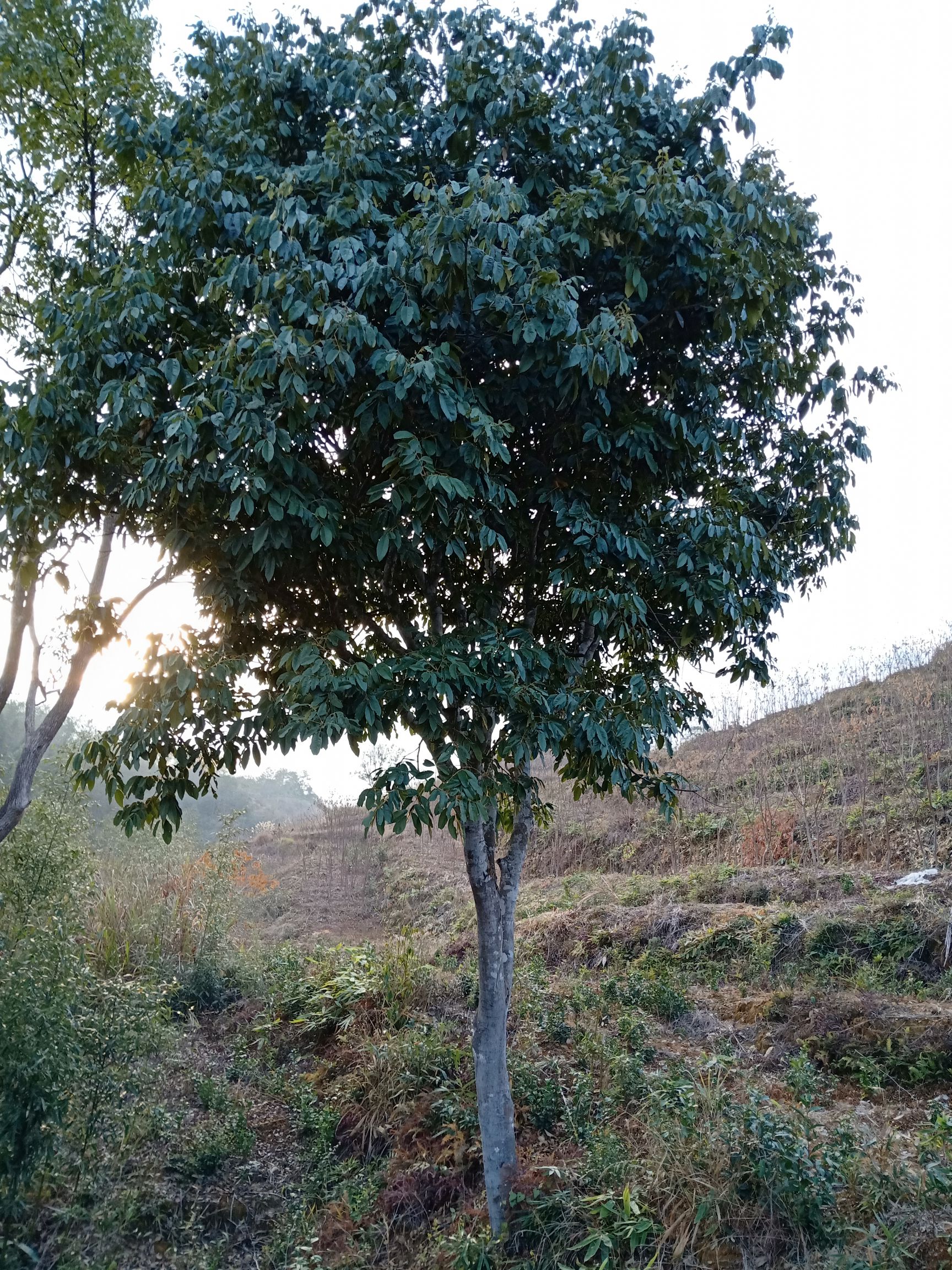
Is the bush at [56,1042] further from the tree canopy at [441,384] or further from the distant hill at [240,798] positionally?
the distant hill at [240,798]

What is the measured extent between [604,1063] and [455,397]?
438cm

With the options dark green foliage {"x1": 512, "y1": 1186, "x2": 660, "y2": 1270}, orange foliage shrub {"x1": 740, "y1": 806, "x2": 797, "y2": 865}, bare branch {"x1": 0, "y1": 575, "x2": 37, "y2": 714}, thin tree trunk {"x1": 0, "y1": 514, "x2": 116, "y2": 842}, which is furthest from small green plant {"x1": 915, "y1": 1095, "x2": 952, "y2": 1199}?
bare branch {"x1": 0, "y1": 575, "x2": 37, "y2": 714}

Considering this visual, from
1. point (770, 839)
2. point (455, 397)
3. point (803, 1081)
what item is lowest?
point (803, 1081)

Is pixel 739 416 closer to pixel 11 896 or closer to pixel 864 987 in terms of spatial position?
pixel 864 987

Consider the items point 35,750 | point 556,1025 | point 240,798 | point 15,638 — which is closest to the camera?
point 556,1025

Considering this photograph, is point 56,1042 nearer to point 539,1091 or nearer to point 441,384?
point 539,1091

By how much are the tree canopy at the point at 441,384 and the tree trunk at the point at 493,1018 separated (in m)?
0.66

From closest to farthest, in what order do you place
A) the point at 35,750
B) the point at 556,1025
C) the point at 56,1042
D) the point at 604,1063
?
1. the point at 56,1042
2. the point at 604,1063
3. the point at 556,1025
4. the point at 35,750

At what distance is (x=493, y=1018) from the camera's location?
4.19 meters

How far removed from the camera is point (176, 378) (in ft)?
11.6

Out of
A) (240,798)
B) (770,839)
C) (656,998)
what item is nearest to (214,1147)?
(656,998)

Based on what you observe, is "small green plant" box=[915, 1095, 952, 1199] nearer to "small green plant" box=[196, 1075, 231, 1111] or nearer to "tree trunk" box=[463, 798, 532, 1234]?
"tree trunk" box=[463, 798, 532, 1234]

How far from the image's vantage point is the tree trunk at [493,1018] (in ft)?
13.4

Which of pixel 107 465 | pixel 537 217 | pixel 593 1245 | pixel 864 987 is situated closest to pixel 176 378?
pixel 107 465
